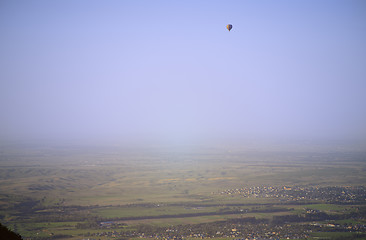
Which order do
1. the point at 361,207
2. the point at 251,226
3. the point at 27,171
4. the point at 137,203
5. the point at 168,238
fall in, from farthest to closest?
the point at 27,171 → the point at 137,203 → the point at 361,207 → the point at 251,226 → the point at 168,238

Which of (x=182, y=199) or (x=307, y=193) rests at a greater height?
(x=307, y=193)

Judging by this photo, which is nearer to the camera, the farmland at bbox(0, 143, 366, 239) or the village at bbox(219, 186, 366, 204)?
the farmland at bbox(0, 143, 366, 239)

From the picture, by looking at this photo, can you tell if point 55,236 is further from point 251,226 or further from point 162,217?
point 251,226

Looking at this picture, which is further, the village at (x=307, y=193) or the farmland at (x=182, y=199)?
the village at (x=307, y=193)

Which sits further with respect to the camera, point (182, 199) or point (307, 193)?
point (307, 193)

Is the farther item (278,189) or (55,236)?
(278,189)

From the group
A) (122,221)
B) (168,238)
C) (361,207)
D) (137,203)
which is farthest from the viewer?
(137,203)

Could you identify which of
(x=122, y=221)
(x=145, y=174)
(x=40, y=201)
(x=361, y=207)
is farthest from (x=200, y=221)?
(x=145, y=174)
